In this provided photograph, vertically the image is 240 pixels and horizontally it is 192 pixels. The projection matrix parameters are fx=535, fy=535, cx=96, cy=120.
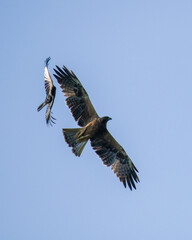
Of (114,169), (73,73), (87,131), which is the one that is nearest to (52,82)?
(73,73)

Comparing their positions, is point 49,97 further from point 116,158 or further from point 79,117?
point 116,158

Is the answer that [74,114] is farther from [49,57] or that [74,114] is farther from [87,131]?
[49,57]

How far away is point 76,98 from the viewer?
15.6 metres

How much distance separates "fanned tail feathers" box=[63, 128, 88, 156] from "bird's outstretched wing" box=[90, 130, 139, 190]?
631 millimetres

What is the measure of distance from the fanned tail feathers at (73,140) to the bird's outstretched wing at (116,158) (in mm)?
631

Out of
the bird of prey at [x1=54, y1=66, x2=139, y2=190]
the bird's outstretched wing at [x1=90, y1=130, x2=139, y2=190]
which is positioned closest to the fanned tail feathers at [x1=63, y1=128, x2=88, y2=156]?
the bird of prey at [x1=54, y1=66, x2=139, y2=190]

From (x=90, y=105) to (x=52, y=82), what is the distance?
1350mm

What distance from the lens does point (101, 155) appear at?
16375mm

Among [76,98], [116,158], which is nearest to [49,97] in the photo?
[76,98]

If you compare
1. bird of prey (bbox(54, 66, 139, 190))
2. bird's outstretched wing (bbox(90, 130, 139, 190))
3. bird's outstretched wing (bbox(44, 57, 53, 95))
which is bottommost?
bird's outstretched wing (bbox(90, 130, 139, 190))

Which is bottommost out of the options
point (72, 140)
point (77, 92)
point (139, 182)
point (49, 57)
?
point (139, 182)

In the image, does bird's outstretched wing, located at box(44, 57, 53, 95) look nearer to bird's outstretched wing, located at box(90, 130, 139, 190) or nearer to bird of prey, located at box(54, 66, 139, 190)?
bird of prey, located at box(54, 66, 139, 190)

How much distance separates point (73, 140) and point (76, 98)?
1.23 m

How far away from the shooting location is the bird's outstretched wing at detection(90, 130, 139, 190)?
16.2m
